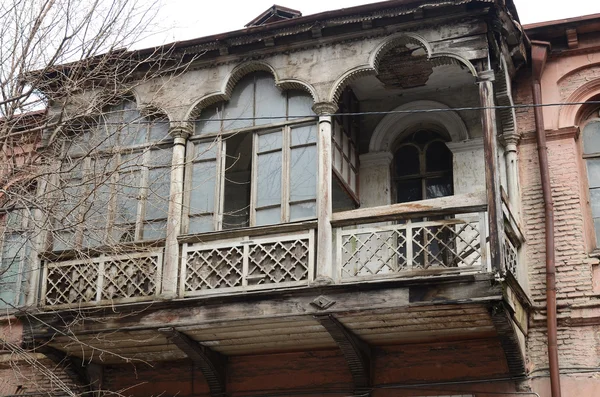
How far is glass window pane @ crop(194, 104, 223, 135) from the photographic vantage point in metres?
12.3

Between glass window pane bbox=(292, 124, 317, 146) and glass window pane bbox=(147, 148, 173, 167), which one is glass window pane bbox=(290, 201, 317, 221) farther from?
glass window pane bbox=(147, 148, 173, 167)

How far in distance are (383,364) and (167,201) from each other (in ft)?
11.5

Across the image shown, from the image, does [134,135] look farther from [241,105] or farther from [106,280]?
[106,280]

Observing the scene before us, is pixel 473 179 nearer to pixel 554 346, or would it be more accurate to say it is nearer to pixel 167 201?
pixel 554 346

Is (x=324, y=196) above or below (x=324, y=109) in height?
below

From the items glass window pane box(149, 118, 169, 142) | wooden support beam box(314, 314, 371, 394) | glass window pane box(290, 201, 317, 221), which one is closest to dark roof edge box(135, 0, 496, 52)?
glass window pane box(149, 118, 169, 142)

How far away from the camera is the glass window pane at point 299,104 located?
11.9 meters

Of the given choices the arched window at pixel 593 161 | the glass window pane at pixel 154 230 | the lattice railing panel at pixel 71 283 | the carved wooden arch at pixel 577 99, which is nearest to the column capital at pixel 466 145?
the carved wooden arch at pixel 577 99

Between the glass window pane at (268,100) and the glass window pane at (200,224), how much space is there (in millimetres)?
1427

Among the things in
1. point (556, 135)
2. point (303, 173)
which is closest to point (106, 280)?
point (303, 173)

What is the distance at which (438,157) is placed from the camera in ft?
43.9

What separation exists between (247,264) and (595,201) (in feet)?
15.5

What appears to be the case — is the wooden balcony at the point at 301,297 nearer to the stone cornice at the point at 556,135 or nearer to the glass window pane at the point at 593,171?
the stone cornice at the point at 556,135

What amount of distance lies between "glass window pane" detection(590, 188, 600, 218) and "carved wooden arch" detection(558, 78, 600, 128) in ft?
3.17
